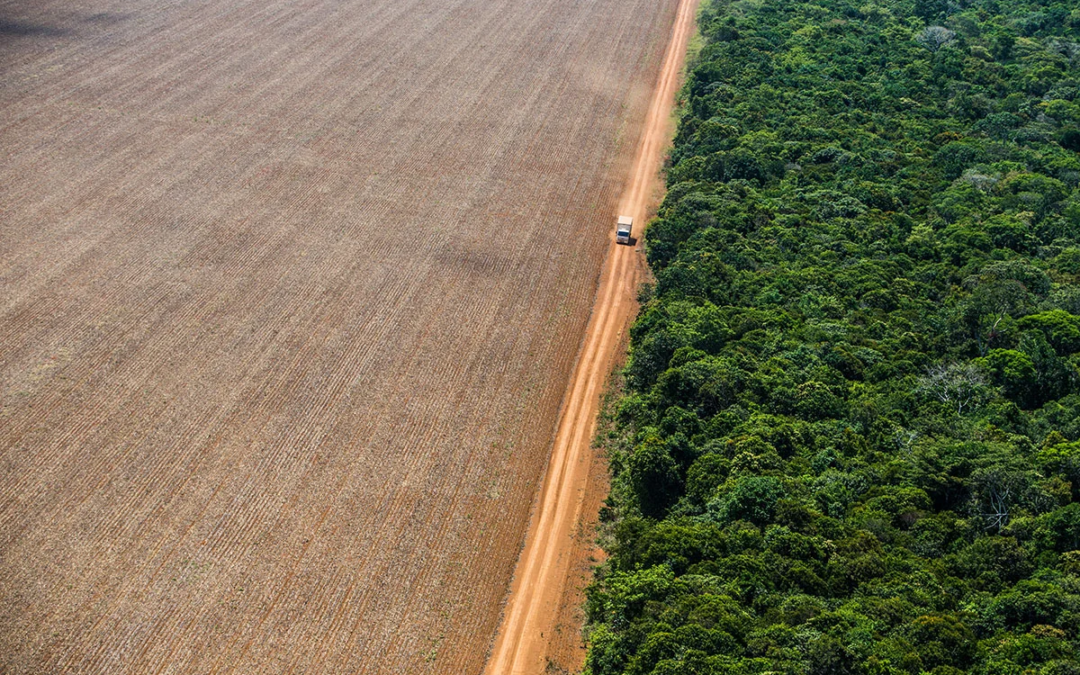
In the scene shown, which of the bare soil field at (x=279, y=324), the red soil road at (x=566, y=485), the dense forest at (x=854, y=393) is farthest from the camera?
the bare soil field at (x=279, y=324)

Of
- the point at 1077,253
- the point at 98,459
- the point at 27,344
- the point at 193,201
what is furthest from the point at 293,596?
the point at 1077,253

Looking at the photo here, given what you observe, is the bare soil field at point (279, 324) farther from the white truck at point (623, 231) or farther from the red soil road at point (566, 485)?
the white truck at point (623, 231)

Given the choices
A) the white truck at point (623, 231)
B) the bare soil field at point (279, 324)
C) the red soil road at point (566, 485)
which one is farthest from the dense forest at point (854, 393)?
the bare soil field at point (279, 324)

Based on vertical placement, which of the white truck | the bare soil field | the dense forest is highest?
the dense forest

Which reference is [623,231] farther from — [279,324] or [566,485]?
[279,324]

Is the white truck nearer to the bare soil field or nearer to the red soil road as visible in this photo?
the red soil road

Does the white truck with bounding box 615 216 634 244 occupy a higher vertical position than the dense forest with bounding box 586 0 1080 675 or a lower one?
lower

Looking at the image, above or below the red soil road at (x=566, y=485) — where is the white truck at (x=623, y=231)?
above

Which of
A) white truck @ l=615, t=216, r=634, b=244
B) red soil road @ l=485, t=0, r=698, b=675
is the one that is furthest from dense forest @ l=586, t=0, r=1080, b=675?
white truck @ l=615, t=216, r=634, b=244
